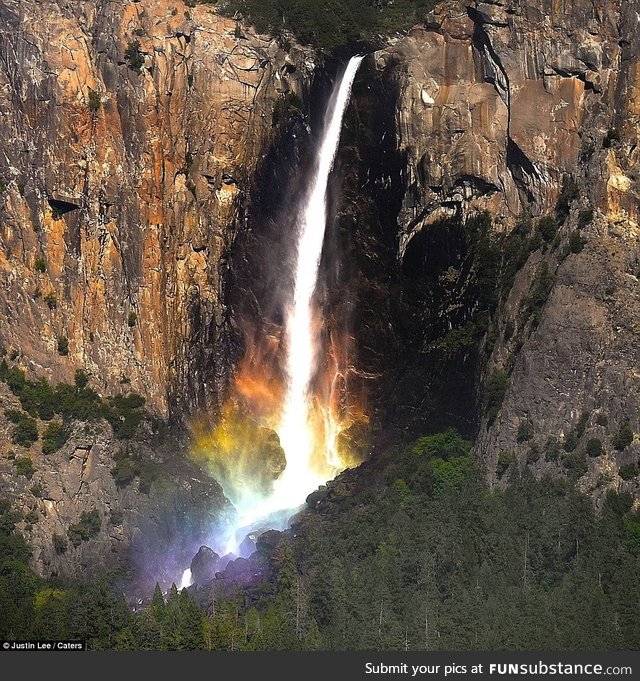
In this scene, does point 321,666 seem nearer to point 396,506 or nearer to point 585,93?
point 396,506

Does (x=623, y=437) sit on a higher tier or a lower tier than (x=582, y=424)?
lower

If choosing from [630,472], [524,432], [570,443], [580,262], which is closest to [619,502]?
[630,472]

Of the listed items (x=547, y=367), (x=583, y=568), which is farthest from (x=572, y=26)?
(x=583, y=568)

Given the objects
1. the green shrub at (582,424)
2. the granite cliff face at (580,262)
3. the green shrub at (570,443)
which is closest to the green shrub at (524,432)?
the granite cliff face at (580,262)

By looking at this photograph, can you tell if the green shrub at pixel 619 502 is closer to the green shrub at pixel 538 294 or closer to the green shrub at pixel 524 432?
the green shrub at pixel 524 432

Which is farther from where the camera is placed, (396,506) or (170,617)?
(396,506)

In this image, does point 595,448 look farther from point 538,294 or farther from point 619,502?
point 538,294

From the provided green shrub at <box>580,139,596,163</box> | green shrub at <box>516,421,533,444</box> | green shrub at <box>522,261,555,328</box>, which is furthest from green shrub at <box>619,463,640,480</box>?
green shrub at <box>580,139,596,163</box>

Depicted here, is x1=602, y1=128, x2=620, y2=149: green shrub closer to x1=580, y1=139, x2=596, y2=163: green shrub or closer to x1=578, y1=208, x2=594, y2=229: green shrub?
x1=580, y1=139, x2=596, y2=163: green shrub
